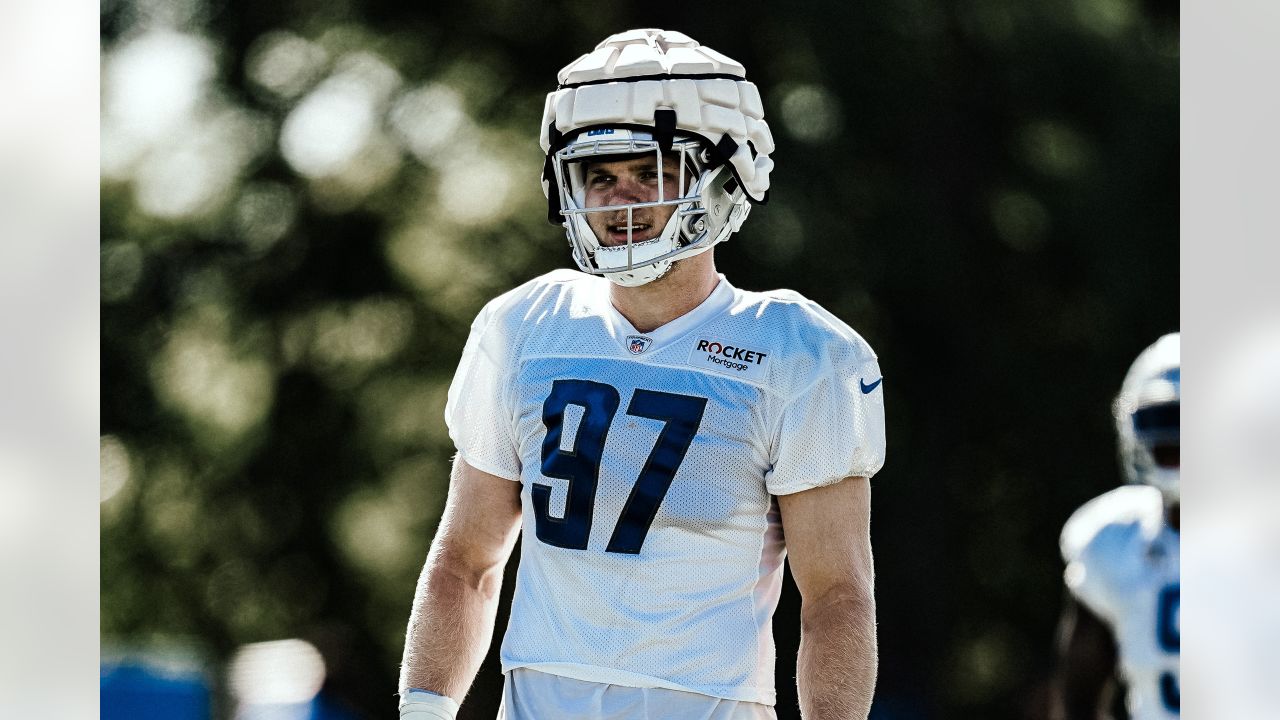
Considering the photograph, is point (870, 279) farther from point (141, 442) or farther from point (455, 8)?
point (141, 442)

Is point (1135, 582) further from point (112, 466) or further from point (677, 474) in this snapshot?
point (112, 466)

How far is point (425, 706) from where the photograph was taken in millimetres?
1784

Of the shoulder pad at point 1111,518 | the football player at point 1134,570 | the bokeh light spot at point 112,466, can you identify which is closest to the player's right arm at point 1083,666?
the football player at point 1134,570

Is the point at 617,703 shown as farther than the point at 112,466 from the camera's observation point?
No

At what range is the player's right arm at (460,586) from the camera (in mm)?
1818

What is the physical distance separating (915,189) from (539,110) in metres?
0.79

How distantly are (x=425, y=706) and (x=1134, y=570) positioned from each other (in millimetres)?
1509

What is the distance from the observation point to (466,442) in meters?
1.87

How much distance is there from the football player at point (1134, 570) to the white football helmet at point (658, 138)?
3.88ft

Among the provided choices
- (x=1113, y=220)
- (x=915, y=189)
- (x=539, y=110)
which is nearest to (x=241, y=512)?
(x=539, y=110)

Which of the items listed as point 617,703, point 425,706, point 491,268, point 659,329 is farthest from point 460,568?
point 491,268

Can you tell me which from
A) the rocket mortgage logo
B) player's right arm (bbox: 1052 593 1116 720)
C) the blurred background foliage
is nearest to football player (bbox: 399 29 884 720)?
the rocket mortgage logo

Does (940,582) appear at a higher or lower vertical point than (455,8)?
lower
